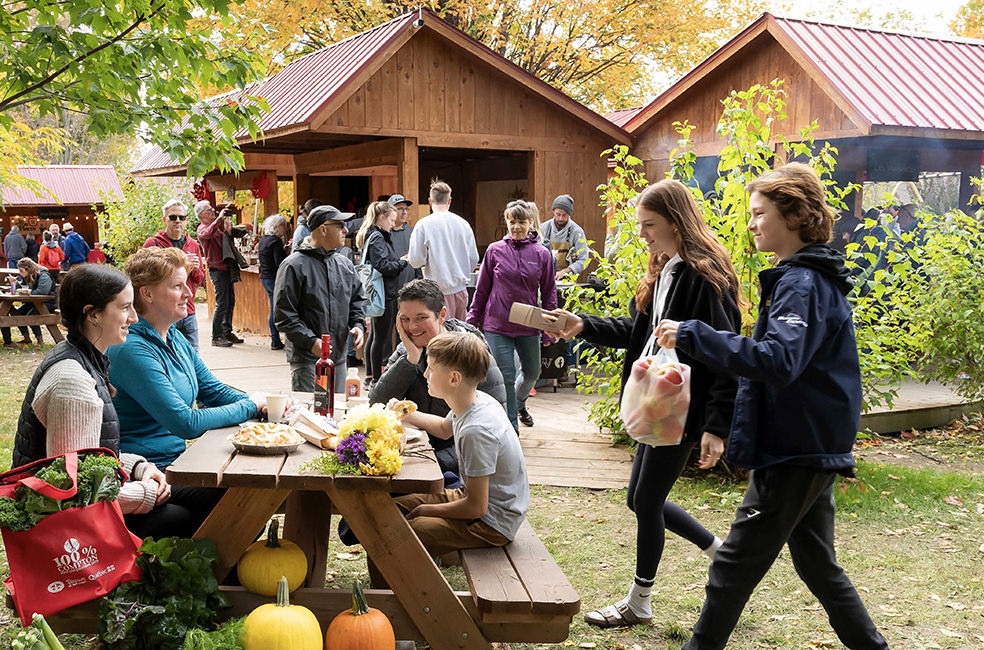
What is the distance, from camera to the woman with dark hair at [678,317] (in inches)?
134

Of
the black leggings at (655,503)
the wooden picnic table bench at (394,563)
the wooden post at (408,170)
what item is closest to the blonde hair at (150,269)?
the wooden picnic table bench at (394,563)

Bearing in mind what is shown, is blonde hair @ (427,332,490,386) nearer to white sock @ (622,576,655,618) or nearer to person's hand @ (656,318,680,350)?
person's hand @ (656,318,680,350)

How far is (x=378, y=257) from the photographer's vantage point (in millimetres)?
8883

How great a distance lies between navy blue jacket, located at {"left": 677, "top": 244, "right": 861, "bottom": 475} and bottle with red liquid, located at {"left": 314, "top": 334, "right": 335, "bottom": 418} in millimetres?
1771

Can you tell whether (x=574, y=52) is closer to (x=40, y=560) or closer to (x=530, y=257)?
(x=530, y=257)

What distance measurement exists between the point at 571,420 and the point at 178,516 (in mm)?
4862

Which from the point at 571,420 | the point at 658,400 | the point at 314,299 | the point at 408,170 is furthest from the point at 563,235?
the point at 658,400

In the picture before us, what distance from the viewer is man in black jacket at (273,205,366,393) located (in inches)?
228

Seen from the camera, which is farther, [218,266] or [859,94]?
[218,266]

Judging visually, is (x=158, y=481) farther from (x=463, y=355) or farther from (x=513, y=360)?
(x=513, y=360)

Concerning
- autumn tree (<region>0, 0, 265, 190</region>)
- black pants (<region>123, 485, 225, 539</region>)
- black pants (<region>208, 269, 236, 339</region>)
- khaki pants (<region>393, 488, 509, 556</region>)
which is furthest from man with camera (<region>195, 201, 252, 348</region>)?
khaki pants (<region>393, 488, 509, 556</region>)

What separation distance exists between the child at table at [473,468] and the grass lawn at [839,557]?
699 mm

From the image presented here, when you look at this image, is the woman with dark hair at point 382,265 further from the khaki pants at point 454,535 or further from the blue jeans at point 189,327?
the khaki pants at point 454,535

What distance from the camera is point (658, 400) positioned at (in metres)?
3.28
